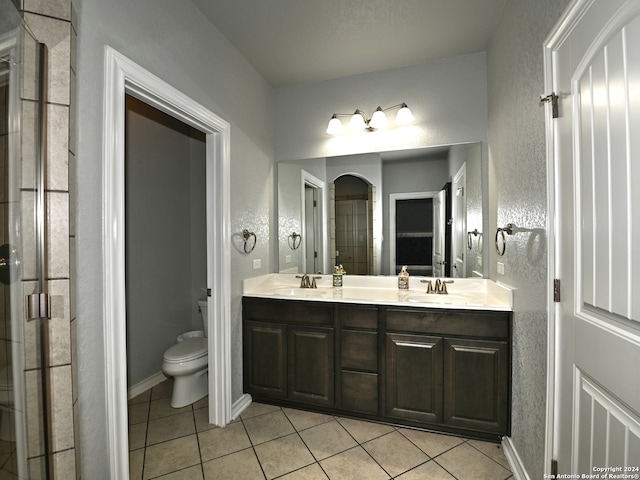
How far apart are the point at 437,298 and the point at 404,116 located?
1433mm

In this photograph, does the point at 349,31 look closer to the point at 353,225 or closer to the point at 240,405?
the point at 353,225

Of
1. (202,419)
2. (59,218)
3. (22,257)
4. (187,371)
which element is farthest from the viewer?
(187,371)

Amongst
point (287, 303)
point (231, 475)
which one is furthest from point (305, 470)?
point (287, 303)

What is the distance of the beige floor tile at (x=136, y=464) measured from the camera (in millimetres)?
1708

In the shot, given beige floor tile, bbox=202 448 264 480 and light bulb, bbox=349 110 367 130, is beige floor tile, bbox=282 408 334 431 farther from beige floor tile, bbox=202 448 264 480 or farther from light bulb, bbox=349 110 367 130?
light bulb, bbox=349 110 367 130

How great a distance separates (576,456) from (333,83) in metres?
2.87

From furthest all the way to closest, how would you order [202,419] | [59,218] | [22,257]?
[202,419], [59,218], [22,257]

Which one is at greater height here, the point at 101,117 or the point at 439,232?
the point at 101,117

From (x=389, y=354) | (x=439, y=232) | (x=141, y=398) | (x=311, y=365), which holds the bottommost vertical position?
(x=141, y=398)

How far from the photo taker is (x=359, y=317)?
2.21 m

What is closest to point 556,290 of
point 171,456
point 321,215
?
point 321,215

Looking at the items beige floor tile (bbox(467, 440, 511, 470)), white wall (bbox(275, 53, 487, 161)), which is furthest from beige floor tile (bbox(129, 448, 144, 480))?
white wall (bbox(275, 53, 487, 161))

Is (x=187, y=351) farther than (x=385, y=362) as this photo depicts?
Yes

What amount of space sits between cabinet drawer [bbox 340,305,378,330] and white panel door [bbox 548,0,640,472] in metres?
1.06
